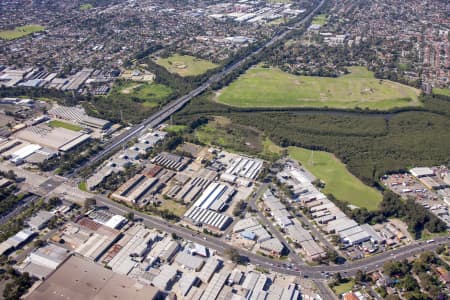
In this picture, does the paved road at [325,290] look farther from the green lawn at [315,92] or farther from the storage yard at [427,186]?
the green lawn at [315,92]

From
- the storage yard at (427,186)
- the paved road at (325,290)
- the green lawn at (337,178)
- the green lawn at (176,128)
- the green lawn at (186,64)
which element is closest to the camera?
the paved road at (325,290)

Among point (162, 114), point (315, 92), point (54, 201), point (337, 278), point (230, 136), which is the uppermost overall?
point (315, 92)

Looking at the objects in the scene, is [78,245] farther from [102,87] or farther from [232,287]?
[102,87]

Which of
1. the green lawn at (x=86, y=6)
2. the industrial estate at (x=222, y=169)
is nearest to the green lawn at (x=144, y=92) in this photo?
the industrial estate at (x=222, y=169)

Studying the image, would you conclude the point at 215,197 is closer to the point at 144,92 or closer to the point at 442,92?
the point at 144,92

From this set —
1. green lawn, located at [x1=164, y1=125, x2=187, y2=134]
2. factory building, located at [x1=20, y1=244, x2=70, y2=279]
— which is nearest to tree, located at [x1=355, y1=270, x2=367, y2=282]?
factory building, located at [x1=20, y1=244, x2=70, y2=279]

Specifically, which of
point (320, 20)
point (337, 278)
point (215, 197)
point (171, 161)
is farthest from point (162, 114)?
point (320, 20)
